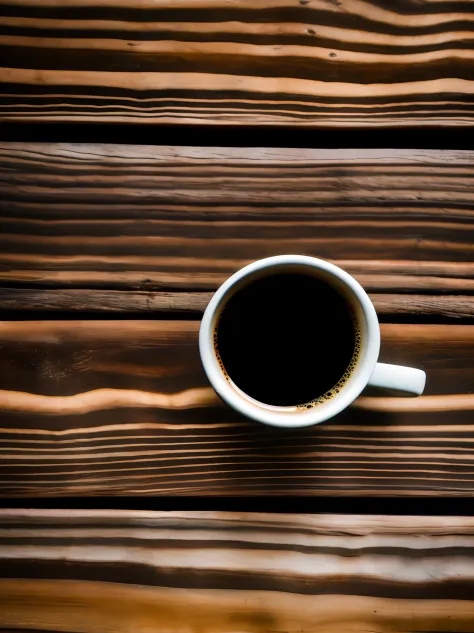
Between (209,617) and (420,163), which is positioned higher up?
(420,163)

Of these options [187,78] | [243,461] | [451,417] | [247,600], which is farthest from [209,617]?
[187,78]

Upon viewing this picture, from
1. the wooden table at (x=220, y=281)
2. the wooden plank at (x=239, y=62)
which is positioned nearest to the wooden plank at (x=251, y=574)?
the wooden table at (x=220, y=281)

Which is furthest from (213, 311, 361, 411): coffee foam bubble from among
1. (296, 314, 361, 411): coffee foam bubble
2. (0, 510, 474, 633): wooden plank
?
(0, 510, 474, 633): wooden plank

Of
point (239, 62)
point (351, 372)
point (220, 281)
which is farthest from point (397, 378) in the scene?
point (239, 62)

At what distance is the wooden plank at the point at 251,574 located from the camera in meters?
0.51

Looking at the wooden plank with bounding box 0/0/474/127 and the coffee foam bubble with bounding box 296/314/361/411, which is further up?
the wooden plank with bounding box 0/0/474/127

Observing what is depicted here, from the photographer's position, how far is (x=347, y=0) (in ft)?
1.65

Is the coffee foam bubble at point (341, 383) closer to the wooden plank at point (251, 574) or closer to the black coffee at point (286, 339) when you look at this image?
the black coffee at point (286, 339)

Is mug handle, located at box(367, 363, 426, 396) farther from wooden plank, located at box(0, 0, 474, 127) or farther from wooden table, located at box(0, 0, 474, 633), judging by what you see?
wooden plank, located at box(0, 0, 474, 127)

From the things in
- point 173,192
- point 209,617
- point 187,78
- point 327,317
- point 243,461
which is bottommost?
point 209,617

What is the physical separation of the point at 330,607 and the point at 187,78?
515mm

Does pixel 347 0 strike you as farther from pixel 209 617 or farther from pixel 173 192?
pixel 209 617

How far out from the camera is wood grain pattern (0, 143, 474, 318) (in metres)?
0.50

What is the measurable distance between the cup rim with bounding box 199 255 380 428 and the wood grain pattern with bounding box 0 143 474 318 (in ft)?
0.27
